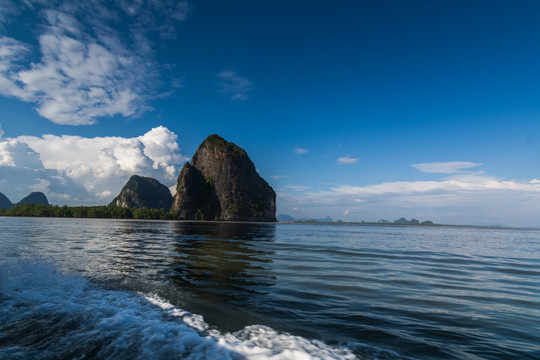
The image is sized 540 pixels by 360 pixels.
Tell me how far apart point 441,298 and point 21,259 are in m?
18.1

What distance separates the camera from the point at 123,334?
4828 millimetres

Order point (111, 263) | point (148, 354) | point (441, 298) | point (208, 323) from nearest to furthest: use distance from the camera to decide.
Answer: point (148, 354), point (208, 323), point (441, 298), point (111, 263)

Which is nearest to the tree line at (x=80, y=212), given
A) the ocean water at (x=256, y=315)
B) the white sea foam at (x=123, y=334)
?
the ocean water at (x=256, y=315)

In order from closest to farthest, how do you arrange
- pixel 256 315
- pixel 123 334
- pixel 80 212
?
pixel 123 334
pixel 256 315
pixel 80 212

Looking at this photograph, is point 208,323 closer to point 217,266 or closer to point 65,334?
point 65,334

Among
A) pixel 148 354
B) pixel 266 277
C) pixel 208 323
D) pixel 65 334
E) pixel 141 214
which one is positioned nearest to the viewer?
pixel 148 354

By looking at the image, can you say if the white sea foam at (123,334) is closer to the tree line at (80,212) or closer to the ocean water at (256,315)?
the ocean water at (256,315)

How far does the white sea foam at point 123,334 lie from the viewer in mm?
4148

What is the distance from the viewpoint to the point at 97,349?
418cm

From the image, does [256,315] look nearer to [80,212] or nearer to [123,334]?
[123,334]

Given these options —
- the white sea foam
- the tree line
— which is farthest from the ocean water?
the tree line

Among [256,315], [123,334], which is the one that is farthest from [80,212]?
[256,315]

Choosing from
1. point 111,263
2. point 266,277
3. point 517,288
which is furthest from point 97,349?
point 517,288

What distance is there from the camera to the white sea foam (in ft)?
13.6
